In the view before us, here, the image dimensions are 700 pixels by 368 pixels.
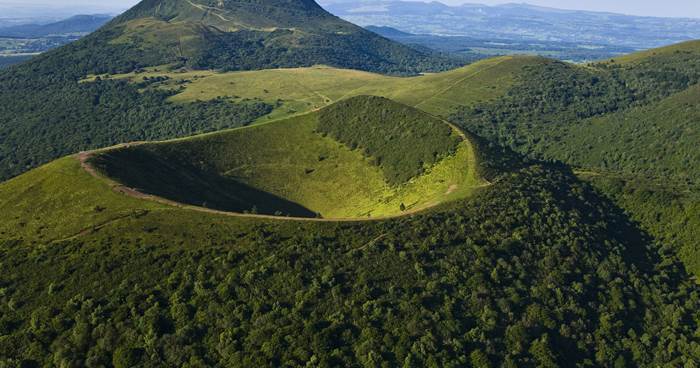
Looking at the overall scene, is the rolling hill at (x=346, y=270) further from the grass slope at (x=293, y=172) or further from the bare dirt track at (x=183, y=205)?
the grass slope at (x=293, y=172)

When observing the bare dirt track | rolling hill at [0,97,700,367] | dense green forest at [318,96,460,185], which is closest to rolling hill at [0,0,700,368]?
rolling hill at [0,97,700,367]

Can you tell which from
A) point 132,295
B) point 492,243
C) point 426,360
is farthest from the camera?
point 492,243

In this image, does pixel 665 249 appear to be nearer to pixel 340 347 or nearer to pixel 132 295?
pixel 340 347

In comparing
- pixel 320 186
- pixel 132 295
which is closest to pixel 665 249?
pixel 320 186

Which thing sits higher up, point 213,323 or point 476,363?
point 213,323

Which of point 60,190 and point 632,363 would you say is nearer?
point 632,363
